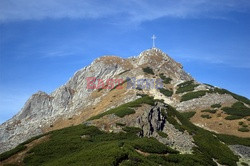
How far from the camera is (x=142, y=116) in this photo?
165ft

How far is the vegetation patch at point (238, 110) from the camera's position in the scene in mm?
81500

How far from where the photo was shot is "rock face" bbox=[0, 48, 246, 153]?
104 meters

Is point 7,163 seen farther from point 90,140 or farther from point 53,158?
point 90,140

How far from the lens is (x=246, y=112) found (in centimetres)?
8200

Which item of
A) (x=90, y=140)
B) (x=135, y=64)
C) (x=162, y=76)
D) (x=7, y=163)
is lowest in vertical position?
(x=7, y=163)

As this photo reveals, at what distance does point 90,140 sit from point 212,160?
19.4 meters

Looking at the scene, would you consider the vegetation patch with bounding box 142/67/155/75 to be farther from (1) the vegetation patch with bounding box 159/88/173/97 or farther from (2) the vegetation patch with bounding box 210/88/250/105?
(2) the vegetation patch with bounding box 210/88/250/105

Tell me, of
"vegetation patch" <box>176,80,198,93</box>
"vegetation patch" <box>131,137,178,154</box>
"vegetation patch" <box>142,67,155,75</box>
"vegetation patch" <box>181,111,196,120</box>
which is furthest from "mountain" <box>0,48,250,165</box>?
"vegetation patch" <box>176,80,198,93</box>

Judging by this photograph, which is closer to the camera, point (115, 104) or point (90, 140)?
point (90, 140)

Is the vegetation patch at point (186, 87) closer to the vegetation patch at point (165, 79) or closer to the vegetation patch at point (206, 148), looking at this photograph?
the vegetation patch at point (165, 79)

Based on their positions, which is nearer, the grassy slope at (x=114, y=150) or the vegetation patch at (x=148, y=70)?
the grassy slope at (x=114, y=150)

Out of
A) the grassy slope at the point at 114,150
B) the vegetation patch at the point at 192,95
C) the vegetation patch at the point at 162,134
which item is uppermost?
the vegetation patch at the point at 192,95

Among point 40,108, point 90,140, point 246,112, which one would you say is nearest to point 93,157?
point 90,140

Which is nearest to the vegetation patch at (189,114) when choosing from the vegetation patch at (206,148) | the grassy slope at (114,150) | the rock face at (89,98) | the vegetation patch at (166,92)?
the rock face at (89,98)
